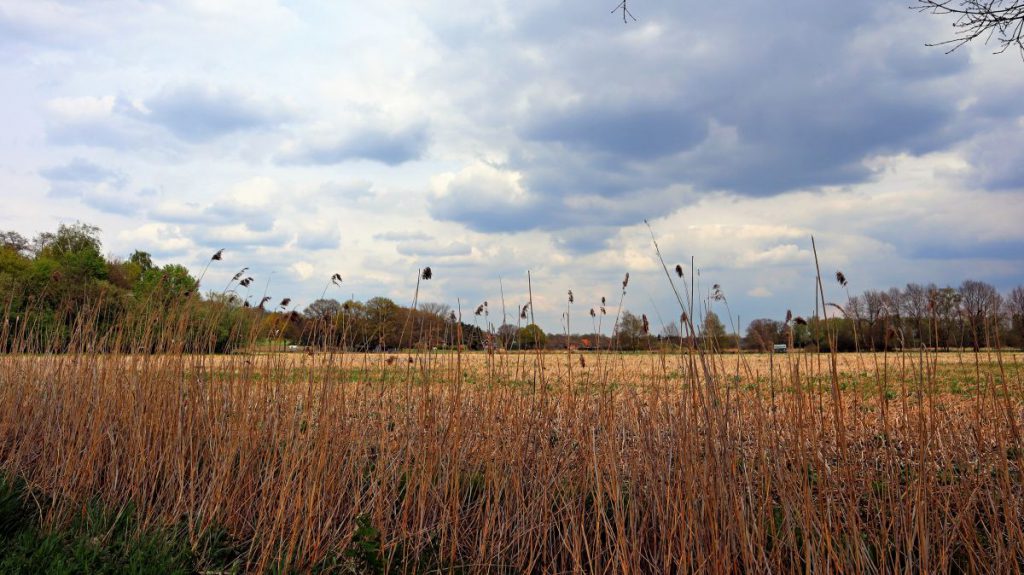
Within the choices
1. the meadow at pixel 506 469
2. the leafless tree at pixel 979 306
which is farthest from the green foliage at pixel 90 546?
the leafless tree at pixel 979 306

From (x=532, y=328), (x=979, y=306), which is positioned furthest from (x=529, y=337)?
(x=979, y=306)

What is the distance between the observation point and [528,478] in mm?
3836

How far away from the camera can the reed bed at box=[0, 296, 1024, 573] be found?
9.32 ft

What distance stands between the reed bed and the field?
21mm

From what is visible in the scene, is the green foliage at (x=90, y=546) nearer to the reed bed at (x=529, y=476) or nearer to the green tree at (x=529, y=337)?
the reed bed at (x=529, y=476)

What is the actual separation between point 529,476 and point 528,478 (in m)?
0.01

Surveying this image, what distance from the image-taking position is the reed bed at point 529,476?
9.32 feet

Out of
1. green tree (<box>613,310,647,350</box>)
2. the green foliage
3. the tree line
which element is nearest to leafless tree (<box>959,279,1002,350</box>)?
the tree line

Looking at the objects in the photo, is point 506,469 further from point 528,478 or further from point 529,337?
point 529,337

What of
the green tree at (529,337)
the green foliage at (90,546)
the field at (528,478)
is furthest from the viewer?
the green tree at (529,337)

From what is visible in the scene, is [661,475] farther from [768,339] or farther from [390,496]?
[390,496]

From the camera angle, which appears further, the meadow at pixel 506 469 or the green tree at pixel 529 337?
the green tree at pixel 529 337

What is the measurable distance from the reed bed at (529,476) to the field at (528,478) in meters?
0.02

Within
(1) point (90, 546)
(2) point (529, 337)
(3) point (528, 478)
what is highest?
(2) point (529, 337)
